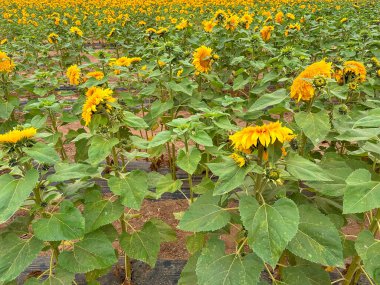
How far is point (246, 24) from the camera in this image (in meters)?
5.59

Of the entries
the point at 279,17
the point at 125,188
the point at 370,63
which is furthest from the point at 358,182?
the point at 279,17

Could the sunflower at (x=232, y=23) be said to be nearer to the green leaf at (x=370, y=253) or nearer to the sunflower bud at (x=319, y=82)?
the sunflower bud at (x=319, y=82)

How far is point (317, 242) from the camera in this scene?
5.68ft

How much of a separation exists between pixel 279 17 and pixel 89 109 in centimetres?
585

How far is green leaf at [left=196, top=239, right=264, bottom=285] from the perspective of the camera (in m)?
1.70

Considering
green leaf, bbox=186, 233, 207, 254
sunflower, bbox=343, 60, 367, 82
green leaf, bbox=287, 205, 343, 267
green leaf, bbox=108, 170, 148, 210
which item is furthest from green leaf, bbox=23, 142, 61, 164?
sunflower, bbox=343, 60, 367, 82

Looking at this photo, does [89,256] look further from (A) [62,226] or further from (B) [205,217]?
(B) [205,217]

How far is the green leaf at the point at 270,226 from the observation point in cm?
152

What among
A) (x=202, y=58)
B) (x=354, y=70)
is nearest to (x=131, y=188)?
(x=354, y=70)

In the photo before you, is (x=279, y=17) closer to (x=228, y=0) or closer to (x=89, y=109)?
(x=89, y=109)

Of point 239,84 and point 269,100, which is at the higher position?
point 269,100

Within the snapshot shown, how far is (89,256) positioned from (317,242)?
4.21ft

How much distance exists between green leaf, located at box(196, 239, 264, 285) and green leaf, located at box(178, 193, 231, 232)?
0.52 ft

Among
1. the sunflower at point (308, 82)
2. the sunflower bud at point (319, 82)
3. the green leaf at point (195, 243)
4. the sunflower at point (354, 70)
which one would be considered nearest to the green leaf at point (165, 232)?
the green leaf at point (195, 243)
